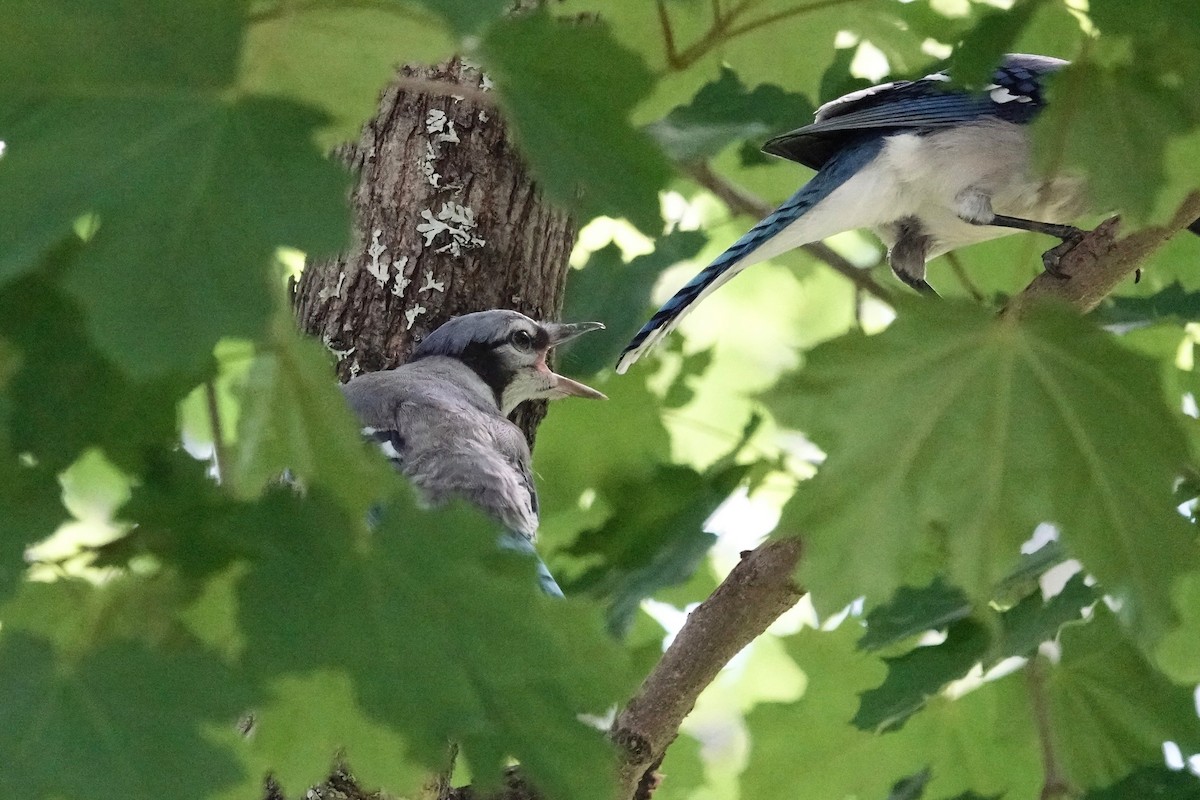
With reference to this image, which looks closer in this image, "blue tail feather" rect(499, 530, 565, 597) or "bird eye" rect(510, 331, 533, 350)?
"blue tail feather" rect(499, 530, 565, 597)

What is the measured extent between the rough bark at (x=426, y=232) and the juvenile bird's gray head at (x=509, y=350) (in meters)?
0.04

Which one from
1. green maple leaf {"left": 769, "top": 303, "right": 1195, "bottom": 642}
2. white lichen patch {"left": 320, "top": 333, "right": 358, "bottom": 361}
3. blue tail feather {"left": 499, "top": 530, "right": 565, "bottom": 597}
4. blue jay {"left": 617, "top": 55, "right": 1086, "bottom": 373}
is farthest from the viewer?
blue jay {"left": 617, "top": 55, "right": 1086, "bottom": 373}

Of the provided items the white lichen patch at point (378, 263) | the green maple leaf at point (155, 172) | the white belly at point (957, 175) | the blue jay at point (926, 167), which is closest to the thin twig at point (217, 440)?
the green maple leaf at point (155, 172)

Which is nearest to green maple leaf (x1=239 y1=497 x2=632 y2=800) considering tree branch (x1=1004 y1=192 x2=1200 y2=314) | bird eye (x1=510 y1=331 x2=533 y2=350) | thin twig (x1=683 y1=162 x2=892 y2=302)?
tree branch (x1=1004 y1=192 x2=1200 y2=314)

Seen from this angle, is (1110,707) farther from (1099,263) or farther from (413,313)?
(413,313)

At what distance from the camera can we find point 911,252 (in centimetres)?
262

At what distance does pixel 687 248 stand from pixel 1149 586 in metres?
1.32

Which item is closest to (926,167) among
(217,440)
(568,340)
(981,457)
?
(568,340)

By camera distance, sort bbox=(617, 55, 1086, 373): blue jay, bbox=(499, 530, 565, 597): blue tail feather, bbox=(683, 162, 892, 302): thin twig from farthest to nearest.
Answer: bbox=(617, 55, 1086, 373): blue jay → bbox=(683, 162, 892, 302): thin twig → bbox=(499, 530, 565, 597): blue tail feather

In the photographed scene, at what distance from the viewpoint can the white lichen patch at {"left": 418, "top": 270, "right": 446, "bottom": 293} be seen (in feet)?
6.83

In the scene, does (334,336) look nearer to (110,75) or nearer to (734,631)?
(734,631)

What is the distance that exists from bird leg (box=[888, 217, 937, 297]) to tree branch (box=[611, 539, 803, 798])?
1158 mm

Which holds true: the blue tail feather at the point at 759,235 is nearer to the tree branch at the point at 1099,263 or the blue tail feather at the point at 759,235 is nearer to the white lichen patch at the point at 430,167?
the white lichen patch at the point at 430,167

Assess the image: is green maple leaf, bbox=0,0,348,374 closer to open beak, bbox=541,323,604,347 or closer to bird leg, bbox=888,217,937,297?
open beak, bbox=541,323,604,347
